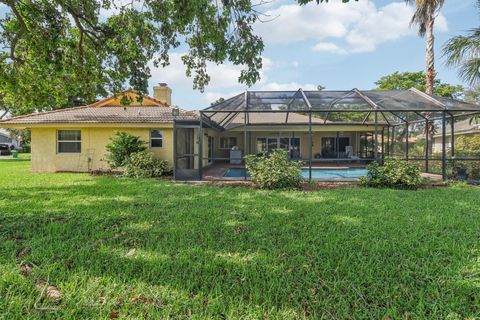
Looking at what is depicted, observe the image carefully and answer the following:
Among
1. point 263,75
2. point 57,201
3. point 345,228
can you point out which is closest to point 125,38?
point 263,75

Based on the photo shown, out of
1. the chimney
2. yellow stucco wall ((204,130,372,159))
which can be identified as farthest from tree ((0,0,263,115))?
yellow stucco wall ((204,130,372,159))

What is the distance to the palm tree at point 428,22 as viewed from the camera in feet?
51.4

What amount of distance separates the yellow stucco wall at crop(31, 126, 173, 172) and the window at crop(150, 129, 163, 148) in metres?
0.22

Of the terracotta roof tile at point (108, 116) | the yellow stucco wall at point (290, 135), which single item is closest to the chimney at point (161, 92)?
the terracotta roof tile at point (108, 116)

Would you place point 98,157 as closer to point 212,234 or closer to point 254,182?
point 254,182

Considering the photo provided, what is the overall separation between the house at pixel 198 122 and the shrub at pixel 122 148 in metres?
0.84

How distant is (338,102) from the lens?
13.1m

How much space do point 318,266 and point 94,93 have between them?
1158cm

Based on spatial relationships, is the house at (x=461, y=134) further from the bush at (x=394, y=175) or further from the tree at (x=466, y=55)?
the bush at (x=394, y=175)

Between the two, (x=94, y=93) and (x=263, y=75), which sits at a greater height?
(x=94, y=93)

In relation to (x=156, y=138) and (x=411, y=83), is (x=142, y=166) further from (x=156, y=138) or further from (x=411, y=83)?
(x=411, y=83)

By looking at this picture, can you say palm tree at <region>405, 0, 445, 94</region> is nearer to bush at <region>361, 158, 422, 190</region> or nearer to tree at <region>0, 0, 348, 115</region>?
bush at <region>361, 158, 422, 190</region>

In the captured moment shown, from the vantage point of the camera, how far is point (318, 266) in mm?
3617

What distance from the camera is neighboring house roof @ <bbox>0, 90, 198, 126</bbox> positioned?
49.5 ft
